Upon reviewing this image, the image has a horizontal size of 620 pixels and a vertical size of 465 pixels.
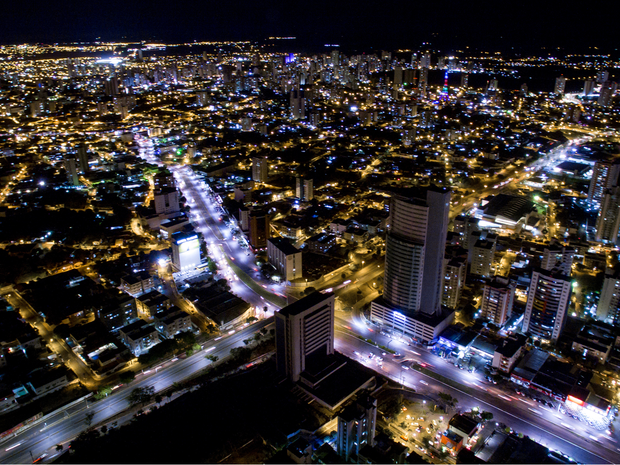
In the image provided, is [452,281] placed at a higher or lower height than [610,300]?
higher

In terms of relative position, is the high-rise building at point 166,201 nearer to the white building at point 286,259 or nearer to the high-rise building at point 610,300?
the white building at point 286,259

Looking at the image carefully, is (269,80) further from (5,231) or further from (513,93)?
(5,231)

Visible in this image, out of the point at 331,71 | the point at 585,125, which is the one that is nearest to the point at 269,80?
the point at 331,71

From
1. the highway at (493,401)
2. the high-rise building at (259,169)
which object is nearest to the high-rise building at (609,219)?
the highway at (493,401)

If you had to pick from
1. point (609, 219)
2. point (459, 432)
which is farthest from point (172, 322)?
point (609, 219)

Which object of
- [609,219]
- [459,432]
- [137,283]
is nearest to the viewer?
[459,432]

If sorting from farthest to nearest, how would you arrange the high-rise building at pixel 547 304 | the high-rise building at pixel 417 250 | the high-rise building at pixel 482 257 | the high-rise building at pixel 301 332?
the high-rise building at pixel 482 257
the high-rise building at pixel 547 304
the high-rise building at pixel 417 250
the high-rise building at pixel 301 332

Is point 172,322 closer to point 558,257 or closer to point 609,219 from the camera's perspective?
point 558,257
